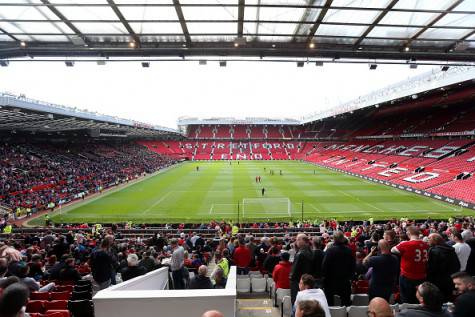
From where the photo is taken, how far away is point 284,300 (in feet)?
17.5

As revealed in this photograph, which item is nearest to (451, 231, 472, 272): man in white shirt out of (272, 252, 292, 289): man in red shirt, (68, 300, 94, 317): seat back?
(272, 252, 292, 289): man in red shirt

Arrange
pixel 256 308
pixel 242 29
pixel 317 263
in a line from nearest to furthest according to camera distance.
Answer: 1. pixel 317 263
2. pixel 256 308
3. pixel 242 29

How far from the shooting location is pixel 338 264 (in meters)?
5.36

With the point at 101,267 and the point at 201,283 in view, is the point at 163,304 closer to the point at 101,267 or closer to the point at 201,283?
the point at 201,283

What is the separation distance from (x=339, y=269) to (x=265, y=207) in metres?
23.4

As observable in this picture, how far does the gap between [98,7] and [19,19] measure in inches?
74.9

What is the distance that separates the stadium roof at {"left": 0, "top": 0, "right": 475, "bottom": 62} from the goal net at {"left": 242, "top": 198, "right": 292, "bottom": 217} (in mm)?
18989

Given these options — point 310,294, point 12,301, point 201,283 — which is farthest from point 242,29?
point 12,301

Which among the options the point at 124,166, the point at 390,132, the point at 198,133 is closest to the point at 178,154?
the point at 198,133

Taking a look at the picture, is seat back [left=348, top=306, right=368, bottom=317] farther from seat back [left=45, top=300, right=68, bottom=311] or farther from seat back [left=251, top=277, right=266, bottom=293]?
seat back [left=45, top=300, right=68, bottom=311]

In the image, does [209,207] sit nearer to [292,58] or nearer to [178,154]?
[292,58]

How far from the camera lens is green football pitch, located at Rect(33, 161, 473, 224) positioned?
25.4m

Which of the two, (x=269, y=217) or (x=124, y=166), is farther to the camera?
(x=124, y=166)

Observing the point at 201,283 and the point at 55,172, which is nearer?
the point at 201,283
